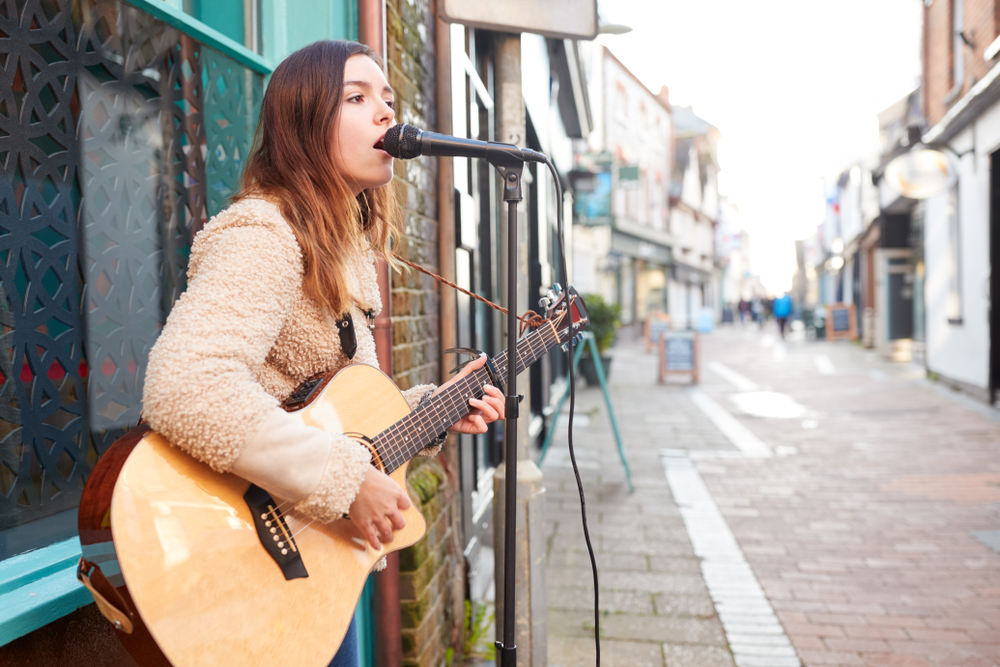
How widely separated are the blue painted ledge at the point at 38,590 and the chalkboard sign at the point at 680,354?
11.4 m

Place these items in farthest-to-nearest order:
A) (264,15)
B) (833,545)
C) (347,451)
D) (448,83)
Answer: (833,545) < (448,83) < (264,15) < (347,451)

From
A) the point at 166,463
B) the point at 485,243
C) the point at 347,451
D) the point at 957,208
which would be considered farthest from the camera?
the point at 957,208

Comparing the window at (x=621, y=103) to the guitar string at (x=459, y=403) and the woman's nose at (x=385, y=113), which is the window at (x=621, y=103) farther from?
the woman's nose at (x=385, y=113)

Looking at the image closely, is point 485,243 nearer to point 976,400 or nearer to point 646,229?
point 976,400

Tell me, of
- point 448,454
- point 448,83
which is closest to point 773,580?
point 448,454

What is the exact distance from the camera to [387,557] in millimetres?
2240

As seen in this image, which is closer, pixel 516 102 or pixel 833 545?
pixel 516 102

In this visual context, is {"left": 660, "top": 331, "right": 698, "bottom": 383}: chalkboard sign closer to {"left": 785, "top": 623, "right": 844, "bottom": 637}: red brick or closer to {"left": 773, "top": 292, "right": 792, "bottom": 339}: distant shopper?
{"left": 785, "top": 623, "right": 844, "bottom": 637}: red brick

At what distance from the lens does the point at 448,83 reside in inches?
118

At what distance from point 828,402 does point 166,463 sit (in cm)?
1001

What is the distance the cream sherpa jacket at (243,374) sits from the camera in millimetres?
1066

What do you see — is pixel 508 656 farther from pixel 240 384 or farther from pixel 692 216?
pixel 692 216

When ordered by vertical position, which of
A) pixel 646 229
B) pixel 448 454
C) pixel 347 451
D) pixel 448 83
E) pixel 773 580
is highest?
pixel 646 229

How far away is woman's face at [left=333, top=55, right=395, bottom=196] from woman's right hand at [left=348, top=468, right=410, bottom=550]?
0.64 metres
